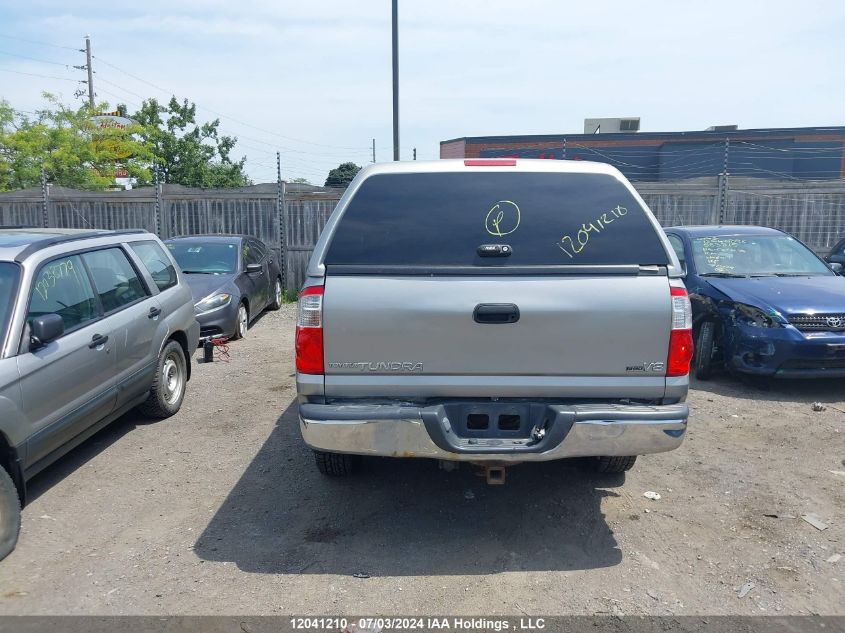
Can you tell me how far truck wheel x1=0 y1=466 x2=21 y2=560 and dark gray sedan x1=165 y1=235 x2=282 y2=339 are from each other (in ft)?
17.8

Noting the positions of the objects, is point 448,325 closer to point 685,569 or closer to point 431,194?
point 431,194

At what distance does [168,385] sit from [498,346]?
12.9ft

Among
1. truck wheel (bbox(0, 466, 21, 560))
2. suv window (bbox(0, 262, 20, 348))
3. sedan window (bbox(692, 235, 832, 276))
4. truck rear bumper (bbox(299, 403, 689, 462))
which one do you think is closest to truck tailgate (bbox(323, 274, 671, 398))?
truck rear bumper (bbox(299, 403, 689, 462))

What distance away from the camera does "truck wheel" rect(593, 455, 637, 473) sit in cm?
466

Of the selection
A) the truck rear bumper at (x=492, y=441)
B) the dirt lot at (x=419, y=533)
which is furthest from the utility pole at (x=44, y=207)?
the truck rear bumper at (x=492, y=441)

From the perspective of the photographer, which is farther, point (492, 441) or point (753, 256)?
point (753, 256)

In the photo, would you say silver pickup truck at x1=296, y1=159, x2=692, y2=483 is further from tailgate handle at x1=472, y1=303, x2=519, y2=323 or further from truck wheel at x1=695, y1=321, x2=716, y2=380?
truck wheel at x1=695, y1=321, x2=716, y2=380

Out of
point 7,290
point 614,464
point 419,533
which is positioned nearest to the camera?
point 419,533

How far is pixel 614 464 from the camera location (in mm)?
4727

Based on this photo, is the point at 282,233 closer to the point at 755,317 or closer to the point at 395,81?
the point at 395,81

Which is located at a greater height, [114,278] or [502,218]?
[502,218]

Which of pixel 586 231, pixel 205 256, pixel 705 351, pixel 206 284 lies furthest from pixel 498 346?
pixel 205 256

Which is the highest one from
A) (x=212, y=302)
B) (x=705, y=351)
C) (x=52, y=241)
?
(x=52, y=241)

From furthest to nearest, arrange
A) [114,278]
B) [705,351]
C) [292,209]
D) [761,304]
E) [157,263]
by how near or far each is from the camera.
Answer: [292,209] < [705,351] < [761,304] < [157,263] < [114,278]
